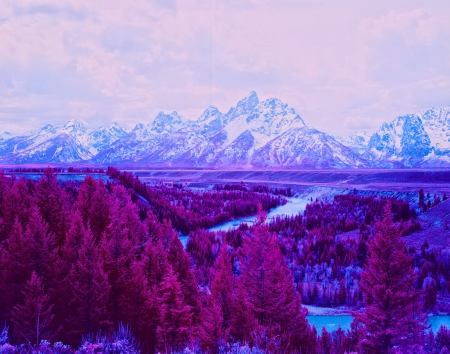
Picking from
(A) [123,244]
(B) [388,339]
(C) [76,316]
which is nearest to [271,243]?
(B) [388,339]

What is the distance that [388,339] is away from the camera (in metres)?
19.8

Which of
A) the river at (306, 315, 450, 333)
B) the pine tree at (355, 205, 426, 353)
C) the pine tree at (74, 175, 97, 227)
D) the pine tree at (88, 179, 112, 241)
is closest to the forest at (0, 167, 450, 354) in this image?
the pine tree at (355, 205, 426, 353)

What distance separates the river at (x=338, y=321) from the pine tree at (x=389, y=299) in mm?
12887

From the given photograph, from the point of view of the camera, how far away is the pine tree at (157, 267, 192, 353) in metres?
20.0

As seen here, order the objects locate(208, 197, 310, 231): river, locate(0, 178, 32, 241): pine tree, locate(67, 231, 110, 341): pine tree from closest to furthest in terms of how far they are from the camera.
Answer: locate(67, 231, 110, 341): pine tree
locate(0, 178, 32, 241): pine tree
locate(208, 197, 310, 231): river

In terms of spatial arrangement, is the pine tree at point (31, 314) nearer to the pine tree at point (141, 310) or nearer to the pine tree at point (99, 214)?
the pine tree at point (141, 310)

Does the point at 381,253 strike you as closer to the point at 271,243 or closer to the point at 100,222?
the point at 271,243

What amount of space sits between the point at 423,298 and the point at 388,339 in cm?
1643

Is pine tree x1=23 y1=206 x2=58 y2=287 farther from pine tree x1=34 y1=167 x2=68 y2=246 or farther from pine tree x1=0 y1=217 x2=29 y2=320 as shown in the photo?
pine tree x1=34 y1=167 x2=68 y2=246

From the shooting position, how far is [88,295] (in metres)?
20.7

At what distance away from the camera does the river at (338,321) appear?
32.5 meters

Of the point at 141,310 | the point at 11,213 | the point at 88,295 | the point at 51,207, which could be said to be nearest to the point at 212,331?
the point at 141,310

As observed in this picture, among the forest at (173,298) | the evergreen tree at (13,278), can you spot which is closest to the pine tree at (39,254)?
the forest at (173,298)

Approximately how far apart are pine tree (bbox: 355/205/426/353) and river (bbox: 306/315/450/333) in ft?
42.3
